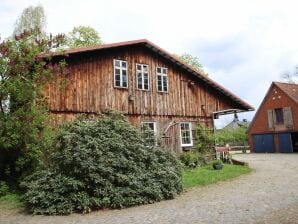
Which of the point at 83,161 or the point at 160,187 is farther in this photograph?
the point at 160,187

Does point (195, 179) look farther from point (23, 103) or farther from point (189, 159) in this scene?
point (23, 103)

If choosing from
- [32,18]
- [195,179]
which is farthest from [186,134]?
[32,18]

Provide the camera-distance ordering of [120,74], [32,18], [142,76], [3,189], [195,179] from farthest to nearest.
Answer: [32,18], [142,76], [120,74], [195,179], [3,189]

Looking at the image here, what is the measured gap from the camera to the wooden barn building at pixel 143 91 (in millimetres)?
16109

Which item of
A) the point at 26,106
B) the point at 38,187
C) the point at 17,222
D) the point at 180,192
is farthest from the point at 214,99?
the point at 17,222

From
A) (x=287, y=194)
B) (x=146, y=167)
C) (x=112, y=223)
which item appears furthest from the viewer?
(x=146, y=167)

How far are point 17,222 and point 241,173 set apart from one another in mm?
11597

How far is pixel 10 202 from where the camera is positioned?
11.7 metres

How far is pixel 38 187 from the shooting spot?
10.6 metres

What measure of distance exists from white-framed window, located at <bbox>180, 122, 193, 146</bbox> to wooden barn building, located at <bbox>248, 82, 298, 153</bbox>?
67.9 feet

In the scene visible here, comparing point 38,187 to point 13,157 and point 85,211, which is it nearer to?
point 85,211

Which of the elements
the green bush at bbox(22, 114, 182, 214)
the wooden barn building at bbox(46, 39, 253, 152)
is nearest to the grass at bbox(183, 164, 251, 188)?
the green bush at bbox(22, 114, 182, 214)

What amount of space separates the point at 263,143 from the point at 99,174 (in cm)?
3336

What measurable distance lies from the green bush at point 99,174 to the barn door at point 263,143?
29.9m
